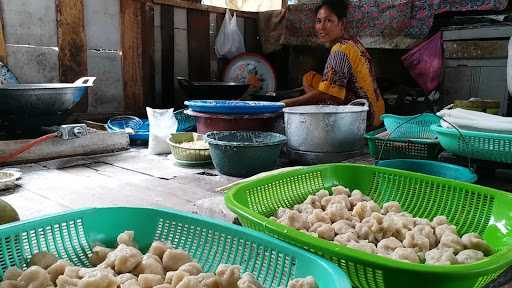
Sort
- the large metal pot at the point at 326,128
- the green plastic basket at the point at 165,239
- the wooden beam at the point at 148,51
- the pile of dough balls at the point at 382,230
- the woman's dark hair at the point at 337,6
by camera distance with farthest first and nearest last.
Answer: the wooden beam at the point at 148,51, the woman's dark hair at the point at 337,6, the large metal pot at the point at 326,128, the pile of dough balls at the point at 382,230, the green plastic basket at the point at 165,239

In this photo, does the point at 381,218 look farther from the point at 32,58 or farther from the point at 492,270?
the point at 32,58

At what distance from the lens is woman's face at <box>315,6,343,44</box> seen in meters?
3.75

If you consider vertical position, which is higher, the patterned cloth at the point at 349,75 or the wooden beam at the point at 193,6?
the wooden beam at the point at 193,6

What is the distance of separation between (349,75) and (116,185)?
214cm

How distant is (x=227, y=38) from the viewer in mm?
6539

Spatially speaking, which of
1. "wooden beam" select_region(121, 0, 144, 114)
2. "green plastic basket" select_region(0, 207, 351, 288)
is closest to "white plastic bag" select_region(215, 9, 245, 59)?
"wooden beam" select_region(121, 0, 144, 114)

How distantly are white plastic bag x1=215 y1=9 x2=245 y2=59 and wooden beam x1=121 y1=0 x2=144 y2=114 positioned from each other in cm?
134

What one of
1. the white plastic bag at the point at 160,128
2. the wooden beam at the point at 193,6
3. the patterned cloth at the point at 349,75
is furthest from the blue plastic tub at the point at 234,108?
the wooden beam at the point at 193,6

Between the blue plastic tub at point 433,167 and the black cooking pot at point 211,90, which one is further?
the black cooking pot at point 211,90

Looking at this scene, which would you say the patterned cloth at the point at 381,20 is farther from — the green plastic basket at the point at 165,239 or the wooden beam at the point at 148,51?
the green plastic basket at the point at 165,239

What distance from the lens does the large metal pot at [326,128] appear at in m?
2.73

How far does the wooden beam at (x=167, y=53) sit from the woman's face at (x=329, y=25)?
2.87 meters

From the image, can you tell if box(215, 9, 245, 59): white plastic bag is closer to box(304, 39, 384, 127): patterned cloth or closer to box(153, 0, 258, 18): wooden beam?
box(153, 0, 258, 18): wooden beam

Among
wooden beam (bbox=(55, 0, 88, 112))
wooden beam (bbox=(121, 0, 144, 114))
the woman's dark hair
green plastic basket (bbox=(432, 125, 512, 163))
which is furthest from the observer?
wooden beam (bbox=(121, 0, 144, 114))
